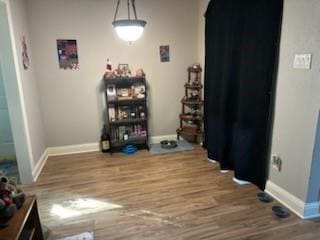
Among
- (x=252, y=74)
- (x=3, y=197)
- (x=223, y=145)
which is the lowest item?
(x=223, y=145)

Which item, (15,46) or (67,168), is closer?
(15,46)

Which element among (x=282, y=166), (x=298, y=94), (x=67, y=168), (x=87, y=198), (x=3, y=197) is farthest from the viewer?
(x=67, y=168)

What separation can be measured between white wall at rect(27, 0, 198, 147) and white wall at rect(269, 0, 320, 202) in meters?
1.90

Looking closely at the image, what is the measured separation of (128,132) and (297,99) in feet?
8.07

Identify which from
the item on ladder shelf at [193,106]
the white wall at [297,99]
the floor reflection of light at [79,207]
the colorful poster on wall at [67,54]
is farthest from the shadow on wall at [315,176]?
the colorful poster on wall at [67,54]

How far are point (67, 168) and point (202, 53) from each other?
2.55 m

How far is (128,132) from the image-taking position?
3949 millimetres

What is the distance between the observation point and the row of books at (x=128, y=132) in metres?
3.90

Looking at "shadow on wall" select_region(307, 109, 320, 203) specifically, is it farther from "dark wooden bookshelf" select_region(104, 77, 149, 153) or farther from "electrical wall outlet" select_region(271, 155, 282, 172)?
"dark wooden bookshelf" select_region(104, 77, 149, 153)

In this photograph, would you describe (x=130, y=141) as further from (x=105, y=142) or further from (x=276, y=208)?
(x=276, y=208)

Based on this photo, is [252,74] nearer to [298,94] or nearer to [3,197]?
[298,94]

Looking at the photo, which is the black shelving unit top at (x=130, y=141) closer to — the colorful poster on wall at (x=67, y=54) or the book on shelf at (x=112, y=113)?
the book on shelf at (x=112, y=113)

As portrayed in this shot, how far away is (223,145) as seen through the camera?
3.15 m

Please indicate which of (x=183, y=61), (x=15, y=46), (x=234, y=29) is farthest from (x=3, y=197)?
(x=183, y=61)
